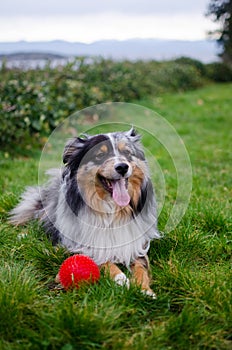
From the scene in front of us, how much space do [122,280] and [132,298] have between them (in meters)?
0.23

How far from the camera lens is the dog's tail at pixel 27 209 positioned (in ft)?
13.3

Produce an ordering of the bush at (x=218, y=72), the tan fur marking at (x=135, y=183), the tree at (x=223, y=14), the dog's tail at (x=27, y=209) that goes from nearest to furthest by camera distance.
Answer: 1. the tan fur marking at (x=135, y=183)
2. the dog's tail at (x=27, y=209)
3. the tree at (x=223, y=14)
4. the bush at (x=218, y=72)

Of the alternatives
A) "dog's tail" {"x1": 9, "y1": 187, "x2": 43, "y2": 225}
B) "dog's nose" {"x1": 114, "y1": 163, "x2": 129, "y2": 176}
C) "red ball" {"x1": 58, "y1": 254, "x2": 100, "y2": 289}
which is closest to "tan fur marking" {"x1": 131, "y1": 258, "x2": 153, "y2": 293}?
"red ball" {"x1": 58, "y1": 254, "x2": 100, "y2": 289}

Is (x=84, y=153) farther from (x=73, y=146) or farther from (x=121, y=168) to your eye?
(x=121, y=168)

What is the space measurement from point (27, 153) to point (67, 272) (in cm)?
442

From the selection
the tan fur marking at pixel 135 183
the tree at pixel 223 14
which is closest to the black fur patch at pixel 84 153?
the tan fur marking at pixel 135 183

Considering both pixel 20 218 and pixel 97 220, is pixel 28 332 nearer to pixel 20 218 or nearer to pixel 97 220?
pixel 97 220

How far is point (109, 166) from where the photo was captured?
2.91 meters

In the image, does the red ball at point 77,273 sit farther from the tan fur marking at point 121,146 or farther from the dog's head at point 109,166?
the tan fur marking at point 121,146

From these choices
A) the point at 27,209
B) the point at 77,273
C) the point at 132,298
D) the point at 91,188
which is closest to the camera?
the point at 132,298

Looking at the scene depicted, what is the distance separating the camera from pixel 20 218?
13.4ft

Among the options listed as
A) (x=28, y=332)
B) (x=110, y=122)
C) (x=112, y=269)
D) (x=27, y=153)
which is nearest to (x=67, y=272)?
(x=112, y=269)

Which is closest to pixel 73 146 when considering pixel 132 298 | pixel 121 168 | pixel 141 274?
pixel 121 168

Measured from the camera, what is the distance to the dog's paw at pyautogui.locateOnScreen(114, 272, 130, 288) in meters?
2.84
